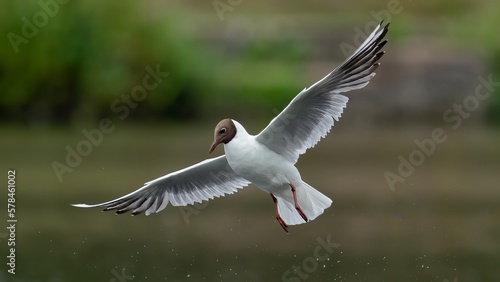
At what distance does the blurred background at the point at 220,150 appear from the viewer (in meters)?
10.3

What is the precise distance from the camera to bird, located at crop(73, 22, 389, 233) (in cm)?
741

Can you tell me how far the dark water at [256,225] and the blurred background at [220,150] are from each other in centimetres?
3

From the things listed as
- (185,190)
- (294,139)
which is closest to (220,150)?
(185,190)

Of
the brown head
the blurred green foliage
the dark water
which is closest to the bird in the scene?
the brown head

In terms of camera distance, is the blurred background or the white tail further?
the blurred background

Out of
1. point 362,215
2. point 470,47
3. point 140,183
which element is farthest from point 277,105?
point 362,215

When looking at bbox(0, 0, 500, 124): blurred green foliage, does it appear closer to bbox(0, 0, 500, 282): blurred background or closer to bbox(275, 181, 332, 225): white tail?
bbox(0, 0, 500, 282): blurred background

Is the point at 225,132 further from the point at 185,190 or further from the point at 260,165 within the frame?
the point at 185,190

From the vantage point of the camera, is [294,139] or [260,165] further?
[294,139]

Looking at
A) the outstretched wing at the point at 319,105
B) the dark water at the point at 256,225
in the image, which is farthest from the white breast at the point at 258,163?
the dark water at the point at 256,225

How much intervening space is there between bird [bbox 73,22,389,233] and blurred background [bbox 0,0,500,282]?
1625mm

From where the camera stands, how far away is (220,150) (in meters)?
18.4

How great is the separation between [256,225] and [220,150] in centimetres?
638

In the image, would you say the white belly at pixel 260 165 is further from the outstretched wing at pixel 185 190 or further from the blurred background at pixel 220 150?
the blurred background at pixel 220 150
